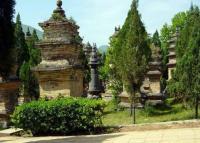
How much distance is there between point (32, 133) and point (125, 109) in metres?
10.0

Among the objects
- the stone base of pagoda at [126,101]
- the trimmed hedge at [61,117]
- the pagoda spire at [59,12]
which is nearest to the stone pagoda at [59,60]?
the pagoda spire at [59,12]

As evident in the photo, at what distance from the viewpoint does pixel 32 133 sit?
18969mm

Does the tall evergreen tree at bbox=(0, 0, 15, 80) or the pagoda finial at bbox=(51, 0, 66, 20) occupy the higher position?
the pagoda finial at bbox=(51, 0, 66, 20)

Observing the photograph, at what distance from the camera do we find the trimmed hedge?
717 inches

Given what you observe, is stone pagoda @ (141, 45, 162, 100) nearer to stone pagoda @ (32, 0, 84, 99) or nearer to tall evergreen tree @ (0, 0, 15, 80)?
stone pagoda @ (32, 0, 84, 99)

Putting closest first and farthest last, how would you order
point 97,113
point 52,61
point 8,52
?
point 8,52
point 97,113
point 52,61

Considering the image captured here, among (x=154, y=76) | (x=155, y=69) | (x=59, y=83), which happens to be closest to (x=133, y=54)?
(x=59, y=83)

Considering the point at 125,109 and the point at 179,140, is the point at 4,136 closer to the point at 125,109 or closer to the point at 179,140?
the point at 179,140

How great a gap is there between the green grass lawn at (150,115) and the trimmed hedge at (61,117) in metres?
5.17

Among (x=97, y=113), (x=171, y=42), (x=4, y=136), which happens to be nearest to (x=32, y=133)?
(x=4, y=136)

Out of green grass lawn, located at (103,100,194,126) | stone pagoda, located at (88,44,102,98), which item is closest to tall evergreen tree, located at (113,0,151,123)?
green grass lawn, located at (103,100,194,126)

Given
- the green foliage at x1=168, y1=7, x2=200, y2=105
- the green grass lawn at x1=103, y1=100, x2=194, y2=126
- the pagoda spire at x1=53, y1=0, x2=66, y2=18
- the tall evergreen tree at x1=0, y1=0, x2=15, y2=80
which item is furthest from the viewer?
the pagoda spire at x1=53, y1=0, x2=66, y2=18

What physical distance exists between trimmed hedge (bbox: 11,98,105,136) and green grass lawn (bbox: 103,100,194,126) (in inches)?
203

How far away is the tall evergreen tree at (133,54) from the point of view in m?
23.7
